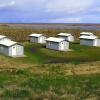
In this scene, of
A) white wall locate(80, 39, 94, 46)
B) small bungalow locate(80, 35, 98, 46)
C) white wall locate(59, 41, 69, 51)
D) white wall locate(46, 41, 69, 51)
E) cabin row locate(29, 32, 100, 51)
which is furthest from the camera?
white wall locate(80, 39, 94, 46)

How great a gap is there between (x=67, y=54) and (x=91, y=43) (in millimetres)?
21823

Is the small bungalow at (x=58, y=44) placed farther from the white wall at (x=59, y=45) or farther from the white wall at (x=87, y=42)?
the white wall at (x=87, y=42)

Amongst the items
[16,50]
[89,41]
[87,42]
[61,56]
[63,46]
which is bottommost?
[61,56]

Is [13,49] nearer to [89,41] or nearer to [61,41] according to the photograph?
[61,41]

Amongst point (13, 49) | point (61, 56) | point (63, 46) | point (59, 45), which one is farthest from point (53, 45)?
point (13, 49)

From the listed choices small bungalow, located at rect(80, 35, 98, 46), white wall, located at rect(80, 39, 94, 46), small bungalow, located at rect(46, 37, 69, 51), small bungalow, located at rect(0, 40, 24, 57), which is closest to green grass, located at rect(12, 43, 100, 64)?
small bungalow, located at rect(0, 40, 24, 57)

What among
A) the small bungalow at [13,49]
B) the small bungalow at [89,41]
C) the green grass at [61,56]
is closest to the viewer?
the green grass at [61,56]

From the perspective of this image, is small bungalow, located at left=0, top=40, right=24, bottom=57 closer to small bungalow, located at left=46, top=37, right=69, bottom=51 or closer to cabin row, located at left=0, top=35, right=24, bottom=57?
cabin row, located at left=0, top=35, right=24, bottom=57

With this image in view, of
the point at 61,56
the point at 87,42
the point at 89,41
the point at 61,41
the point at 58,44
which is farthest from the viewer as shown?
the point at 87,42

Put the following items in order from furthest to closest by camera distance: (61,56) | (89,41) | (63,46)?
1. (89,41)
2. (63,46)
3. (61,56)

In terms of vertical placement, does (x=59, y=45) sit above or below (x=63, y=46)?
above

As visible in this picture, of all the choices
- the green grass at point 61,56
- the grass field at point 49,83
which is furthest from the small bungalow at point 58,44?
the grass field at point 49,83

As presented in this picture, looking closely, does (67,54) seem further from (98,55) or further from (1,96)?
(1,96)

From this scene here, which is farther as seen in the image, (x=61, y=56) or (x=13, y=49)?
(x=61, y=56)
